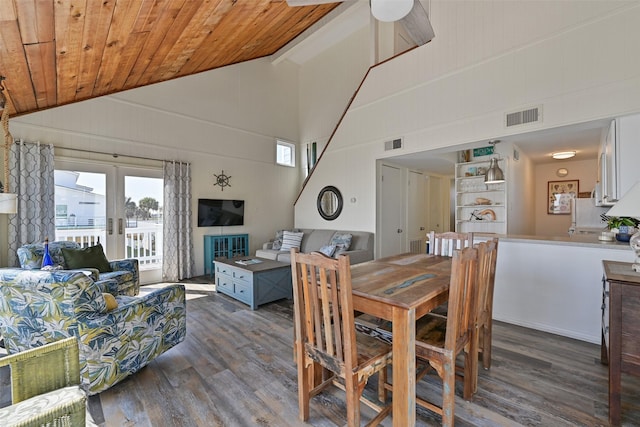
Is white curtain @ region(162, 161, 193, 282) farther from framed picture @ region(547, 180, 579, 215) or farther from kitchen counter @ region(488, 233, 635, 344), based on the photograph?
framed picture @ region(547, 180, 579, 215)

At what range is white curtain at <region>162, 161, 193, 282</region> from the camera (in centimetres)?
511

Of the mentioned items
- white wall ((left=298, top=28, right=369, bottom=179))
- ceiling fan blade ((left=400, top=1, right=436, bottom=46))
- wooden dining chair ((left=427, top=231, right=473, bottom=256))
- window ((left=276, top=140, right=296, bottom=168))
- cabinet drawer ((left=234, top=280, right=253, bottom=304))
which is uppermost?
white wall ((left=298, top=28, right=369, bottom=179))

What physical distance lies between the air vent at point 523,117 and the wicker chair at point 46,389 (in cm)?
429

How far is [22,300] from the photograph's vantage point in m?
1.79

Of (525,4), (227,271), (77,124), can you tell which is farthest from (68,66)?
(525,4)

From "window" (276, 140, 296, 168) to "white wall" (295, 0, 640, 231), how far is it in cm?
240

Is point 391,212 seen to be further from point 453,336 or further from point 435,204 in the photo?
point 453,336

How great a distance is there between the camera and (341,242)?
16.1 feet

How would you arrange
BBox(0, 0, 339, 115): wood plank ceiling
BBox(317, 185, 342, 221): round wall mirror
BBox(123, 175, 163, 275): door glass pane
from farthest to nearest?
BBox(317, 185, 342, 221): round wall mirror < BBox(123, 175, 163, 275): door glass pane < BBox(0, 0, 339, 115): wood plank ceiling

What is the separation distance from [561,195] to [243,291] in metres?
6.92

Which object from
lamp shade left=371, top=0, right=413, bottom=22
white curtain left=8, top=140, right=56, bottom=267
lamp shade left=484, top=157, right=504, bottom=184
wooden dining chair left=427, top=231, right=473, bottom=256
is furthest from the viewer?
lamp shade left=484, top=157, right=504, bottom=184

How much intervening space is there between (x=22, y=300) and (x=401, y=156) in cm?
455

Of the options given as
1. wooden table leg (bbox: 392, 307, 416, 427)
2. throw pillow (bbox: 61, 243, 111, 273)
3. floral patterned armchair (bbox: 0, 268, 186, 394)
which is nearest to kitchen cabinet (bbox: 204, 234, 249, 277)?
throw pillow (bbox: 61, 243, 111, 273)

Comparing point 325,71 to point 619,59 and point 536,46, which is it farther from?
point 619,59
